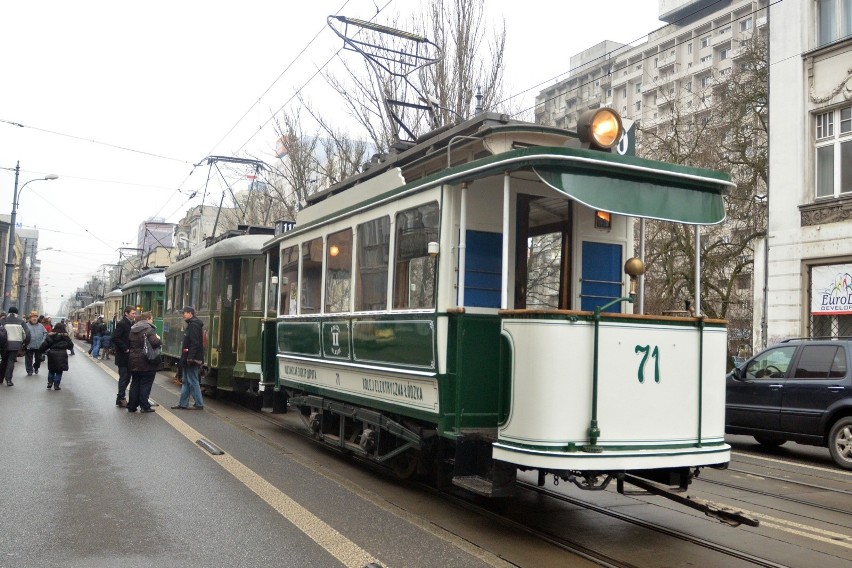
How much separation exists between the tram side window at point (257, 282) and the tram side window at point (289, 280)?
9.87 ft

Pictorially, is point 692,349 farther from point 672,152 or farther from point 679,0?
point 679,0

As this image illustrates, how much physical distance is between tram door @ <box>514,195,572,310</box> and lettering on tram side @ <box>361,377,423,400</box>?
1157 mm

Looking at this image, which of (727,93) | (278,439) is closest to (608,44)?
(727,93)

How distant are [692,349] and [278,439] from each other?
6.26 m

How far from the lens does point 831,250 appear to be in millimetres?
17047

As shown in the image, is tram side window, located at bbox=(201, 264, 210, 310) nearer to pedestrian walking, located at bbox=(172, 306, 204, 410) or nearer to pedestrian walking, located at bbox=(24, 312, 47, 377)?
pedestrian walking, located at bbox=(172, 306, 204, 410)

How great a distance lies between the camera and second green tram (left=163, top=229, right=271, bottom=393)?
13906 mm

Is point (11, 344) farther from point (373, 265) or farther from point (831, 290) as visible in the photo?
point (831, 290)

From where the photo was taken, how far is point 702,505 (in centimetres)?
570

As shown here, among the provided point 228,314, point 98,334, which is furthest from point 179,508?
point 98,334

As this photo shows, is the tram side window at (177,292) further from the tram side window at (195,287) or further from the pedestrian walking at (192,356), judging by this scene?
the pedestrian walking at (192,356)

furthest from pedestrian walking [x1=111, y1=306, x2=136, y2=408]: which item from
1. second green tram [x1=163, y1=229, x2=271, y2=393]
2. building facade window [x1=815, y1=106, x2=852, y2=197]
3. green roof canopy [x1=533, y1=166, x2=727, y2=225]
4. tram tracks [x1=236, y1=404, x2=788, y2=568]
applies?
building facade window [x1=815, y1=106, x2=852, y2=197]

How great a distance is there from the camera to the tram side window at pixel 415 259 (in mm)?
6793

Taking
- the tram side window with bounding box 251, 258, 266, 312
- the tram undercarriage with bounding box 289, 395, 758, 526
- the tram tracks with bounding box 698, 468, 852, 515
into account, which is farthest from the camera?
the tram side window with bounding box 251, 258, 266, 312
